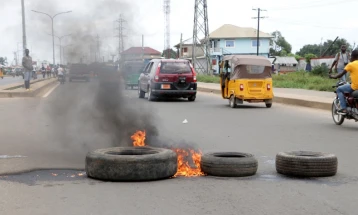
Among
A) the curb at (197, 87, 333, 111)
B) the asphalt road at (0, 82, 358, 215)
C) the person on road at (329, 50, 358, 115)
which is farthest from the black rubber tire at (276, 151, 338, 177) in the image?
the curb at (197, 87, 333, 111)

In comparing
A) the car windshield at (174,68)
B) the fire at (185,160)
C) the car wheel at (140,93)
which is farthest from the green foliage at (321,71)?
the fire at (185,160)

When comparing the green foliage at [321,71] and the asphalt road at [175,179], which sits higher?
the green foliage at [321,71]

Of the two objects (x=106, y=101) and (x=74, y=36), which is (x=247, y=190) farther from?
(x=74, y=36)

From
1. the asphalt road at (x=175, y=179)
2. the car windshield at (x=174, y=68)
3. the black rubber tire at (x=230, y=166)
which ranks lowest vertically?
the asphalt road at (x=175, y=179)

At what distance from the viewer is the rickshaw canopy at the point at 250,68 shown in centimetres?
1798

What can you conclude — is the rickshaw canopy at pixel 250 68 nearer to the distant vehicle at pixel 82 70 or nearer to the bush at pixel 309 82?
the distant vehicle at pixel 82 70

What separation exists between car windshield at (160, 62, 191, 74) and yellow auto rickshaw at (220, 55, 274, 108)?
13.4 feet

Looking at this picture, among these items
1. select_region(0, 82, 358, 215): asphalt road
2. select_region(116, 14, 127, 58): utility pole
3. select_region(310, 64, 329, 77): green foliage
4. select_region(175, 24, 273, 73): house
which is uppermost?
select_region(175, 24, 273, 73): house

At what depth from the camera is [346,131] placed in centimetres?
1117

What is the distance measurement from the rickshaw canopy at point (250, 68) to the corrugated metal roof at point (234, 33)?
68.9m

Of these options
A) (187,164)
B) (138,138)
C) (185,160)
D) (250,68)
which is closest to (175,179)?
(187,164)

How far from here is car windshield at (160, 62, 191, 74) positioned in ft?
72.6

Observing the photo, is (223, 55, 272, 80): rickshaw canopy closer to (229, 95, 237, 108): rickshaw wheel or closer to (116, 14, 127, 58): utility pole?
(229, 95, 237, 108): rickshaw wheel

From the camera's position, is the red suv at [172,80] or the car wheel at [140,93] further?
the car wheel at [140,93]
